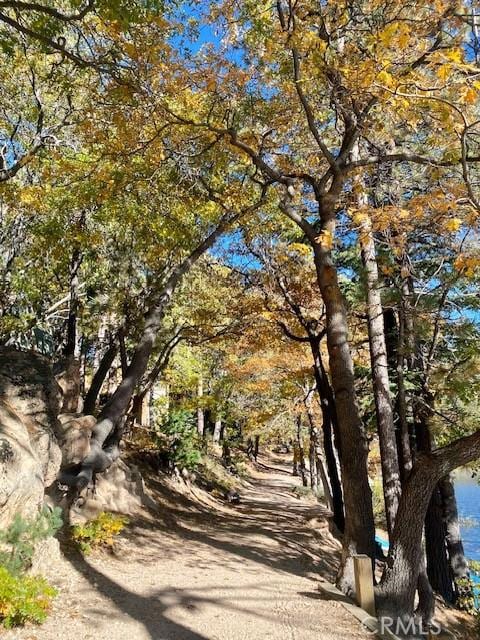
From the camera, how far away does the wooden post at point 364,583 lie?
5.30m

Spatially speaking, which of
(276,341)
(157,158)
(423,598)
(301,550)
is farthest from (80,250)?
(423,598)

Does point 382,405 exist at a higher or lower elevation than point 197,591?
higher

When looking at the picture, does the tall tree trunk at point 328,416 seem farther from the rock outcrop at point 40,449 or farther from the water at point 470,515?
the rock outcrop at point 40,449

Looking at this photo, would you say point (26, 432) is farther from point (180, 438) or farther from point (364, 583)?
point (180, 438)

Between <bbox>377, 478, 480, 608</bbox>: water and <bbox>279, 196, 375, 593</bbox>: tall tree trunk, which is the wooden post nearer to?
<bbox>279, 196, 375, 593</bbox>: tall tree trunk

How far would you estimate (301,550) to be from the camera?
10.2m

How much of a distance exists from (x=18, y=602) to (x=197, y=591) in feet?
8.77

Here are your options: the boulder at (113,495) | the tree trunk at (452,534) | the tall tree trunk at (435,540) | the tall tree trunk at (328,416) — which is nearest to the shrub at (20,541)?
the boulder at (113,495)

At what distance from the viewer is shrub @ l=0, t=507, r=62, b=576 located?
4.72 m

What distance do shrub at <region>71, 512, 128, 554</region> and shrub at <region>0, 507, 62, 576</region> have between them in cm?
193

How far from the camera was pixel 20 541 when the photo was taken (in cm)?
496

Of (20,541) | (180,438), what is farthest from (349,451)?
(180,438)

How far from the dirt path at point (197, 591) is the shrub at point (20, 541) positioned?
59cm

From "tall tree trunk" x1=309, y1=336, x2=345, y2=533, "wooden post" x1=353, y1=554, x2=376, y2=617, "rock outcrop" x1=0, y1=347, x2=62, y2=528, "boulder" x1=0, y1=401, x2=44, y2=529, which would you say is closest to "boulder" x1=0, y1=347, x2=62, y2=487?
"rock outcrop" x1=0, y1=347, x2=62, y2=528
